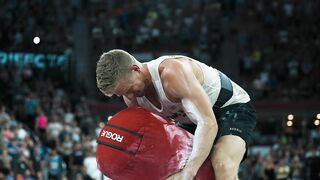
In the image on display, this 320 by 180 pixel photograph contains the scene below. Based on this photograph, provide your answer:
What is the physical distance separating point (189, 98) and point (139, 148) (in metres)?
0.48

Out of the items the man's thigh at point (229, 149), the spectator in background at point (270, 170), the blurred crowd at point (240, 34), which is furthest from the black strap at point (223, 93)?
the blurred crowd at point (240, 34)

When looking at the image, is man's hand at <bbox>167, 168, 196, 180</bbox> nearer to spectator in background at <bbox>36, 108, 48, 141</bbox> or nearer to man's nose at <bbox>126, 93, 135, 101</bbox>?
man's nose at <bbox>126, 93, 135, 101</bbox>

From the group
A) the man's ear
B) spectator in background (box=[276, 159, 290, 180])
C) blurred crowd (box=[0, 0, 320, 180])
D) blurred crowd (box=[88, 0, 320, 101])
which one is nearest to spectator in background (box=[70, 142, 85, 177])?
blurred crowd (box=[0, 0, 320, 180])

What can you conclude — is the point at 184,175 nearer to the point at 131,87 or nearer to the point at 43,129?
the point at 131,87

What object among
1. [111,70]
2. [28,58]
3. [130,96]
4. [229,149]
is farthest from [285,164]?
[111,70]

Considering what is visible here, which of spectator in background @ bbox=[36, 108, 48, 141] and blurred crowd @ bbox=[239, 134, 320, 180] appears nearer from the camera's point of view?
blurred crowd @ bbox=[239, 134, 320, 180]

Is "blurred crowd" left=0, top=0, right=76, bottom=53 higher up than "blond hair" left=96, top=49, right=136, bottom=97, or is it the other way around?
"blond hair" left=96, top=49, right=136, bottom=97

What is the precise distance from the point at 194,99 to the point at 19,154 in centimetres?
877

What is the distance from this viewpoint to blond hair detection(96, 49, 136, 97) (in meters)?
4.17

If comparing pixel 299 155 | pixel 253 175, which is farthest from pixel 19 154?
pixel 299 155

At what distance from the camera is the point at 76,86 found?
20297mm

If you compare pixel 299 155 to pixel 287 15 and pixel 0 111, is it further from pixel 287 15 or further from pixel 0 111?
pixel 287 15

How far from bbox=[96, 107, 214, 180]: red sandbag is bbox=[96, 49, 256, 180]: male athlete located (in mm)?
130

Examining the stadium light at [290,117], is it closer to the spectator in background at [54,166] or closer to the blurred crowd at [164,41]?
the blurred crowd at [164,41]
